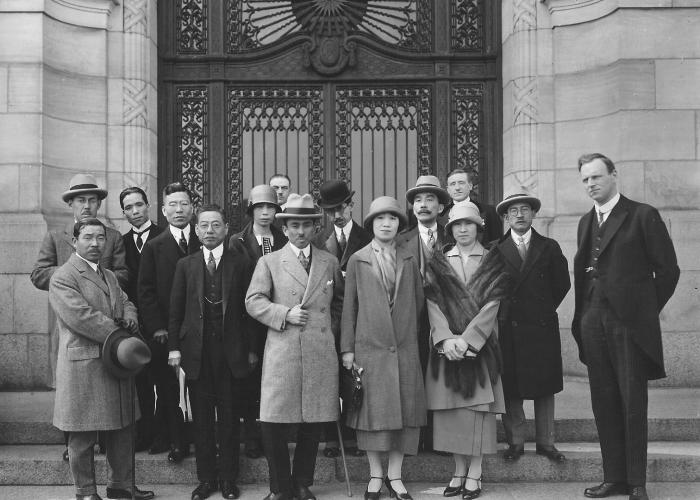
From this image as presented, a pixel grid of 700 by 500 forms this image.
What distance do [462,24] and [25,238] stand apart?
215 inches

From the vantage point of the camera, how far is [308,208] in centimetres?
593

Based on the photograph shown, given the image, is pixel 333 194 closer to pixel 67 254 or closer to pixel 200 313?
pixel 200 313

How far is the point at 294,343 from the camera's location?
5750 mm

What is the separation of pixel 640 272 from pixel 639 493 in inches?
57.4

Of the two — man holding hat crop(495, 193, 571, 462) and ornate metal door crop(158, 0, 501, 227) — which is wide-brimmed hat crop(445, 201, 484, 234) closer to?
man holding hat crop(495, 193, 571, 462)

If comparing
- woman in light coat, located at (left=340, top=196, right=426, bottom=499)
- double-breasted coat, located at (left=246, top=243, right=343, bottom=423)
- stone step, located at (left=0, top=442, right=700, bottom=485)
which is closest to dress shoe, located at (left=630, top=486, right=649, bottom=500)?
stone step, located at (left=0, top=442, right=700, bottom=485)

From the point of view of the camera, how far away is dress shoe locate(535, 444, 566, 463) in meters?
6.34

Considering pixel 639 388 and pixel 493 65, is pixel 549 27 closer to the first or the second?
pixel 493 65

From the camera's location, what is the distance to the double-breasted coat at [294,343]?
571 centimetres

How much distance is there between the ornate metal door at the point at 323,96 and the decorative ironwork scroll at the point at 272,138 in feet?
0.04

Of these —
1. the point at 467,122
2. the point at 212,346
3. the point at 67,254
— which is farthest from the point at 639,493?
the point at 467,122

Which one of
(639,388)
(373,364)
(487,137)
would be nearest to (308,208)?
(373,364)

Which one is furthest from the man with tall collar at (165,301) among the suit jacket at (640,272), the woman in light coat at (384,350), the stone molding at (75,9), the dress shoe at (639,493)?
the stone molding at (75,9)

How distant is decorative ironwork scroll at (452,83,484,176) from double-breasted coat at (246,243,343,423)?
4.60 meters
